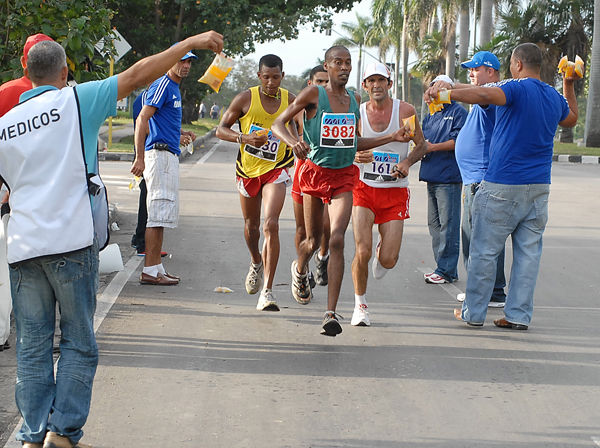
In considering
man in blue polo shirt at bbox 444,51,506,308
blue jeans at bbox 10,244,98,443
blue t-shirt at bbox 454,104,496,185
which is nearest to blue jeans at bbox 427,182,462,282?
man in blue polo shirt at bbox 444,51,506,308

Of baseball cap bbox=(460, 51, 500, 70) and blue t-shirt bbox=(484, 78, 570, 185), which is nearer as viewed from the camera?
blue t-shirt bbox=(484, 78, 570, 185)

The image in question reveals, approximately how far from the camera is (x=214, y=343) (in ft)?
19.1

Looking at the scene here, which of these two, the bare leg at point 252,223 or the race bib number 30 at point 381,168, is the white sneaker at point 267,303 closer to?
the bare leg at point 252,223

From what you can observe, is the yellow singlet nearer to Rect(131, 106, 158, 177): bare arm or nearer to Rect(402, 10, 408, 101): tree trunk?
Rect(131, 106, 158, 177): bare arm

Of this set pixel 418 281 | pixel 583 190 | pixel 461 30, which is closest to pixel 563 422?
pixel 418 281

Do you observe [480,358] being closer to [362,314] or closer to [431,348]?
[431,348]

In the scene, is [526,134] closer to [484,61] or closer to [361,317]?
[484,61]

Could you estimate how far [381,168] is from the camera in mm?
6746

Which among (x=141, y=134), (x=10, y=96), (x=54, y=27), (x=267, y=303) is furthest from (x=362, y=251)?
(x=54, y=27)

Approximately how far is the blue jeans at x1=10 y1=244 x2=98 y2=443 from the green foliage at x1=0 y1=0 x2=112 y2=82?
439cm

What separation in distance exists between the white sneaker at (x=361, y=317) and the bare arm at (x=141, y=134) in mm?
2584

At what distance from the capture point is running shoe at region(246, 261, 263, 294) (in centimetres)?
709

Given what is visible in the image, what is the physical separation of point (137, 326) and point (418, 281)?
3.13m

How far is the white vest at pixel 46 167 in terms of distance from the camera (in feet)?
12.1
